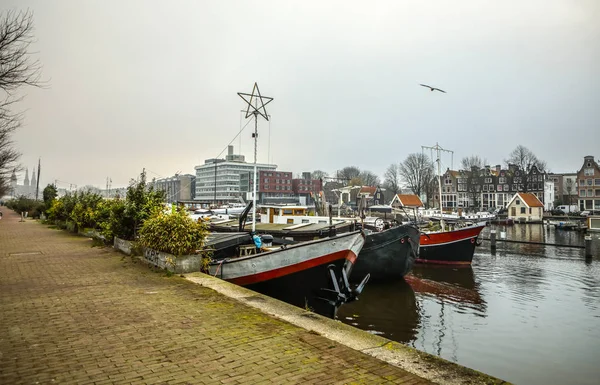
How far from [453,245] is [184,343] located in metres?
20.7

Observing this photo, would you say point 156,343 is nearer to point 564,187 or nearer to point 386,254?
point 386,254

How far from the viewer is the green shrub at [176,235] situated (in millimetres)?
9602

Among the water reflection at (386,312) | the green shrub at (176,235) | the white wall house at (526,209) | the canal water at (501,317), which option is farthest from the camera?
the white wall house at (526,209)

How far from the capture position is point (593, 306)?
1317 centimetres

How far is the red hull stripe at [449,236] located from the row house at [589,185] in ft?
234

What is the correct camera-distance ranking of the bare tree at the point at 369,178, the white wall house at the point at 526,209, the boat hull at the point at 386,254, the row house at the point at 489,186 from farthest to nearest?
the bare tree at the point at 369,178 → the row house at the point at 489,186 → the white wall house at the point at 526,209 → the boat hull at the point at 386,254

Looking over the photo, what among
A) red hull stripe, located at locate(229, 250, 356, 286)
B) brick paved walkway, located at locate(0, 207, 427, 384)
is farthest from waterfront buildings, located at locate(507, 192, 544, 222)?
brick paved walkway, located at locate(0, 207, 427, 384)

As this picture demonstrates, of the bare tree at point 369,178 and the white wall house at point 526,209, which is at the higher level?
the bare tree at point 369,178

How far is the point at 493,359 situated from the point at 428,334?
78.5 inches

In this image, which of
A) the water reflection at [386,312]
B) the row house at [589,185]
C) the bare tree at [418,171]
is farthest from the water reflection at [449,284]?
the row house at [589,185]

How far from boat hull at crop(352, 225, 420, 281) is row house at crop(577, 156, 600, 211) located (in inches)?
3112

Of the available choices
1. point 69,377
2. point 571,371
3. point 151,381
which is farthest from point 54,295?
point 571,371

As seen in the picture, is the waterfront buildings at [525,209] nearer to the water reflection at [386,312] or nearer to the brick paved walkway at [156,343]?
the water reflection at [386,312]

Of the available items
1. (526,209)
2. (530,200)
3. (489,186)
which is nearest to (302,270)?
(526,209)
